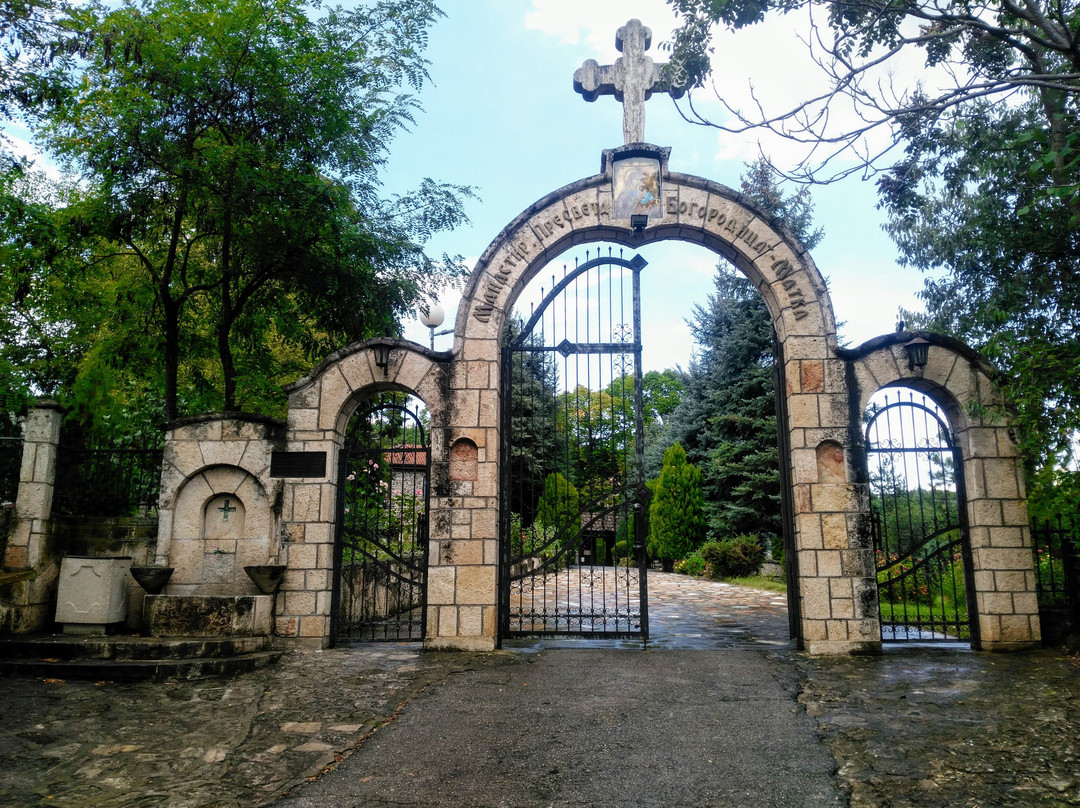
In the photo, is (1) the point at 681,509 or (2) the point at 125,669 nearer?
(2) the point at 125,669

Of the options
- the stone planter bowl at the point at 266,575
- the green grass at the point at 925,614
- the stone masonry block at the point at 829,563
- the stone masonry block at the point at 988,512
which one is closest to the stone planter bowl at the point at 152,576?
the stone planter bowl at the point at 266,575

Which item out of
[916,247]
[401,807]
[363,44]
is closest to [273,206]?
[363,44]

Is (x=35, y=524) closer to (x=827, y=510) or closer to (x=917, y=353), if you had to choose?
(x=827, y=510)

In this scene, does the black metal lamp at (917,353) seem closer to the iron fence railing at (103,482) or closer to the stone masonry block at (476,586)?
the stone masonry block at (476,586)

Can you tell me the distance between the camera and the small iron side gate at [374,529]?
8039 mm

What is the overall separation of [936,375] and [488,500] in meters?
4.86

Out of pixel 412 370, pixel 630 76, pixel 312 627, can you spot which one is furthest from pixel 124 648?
pixel 630 76

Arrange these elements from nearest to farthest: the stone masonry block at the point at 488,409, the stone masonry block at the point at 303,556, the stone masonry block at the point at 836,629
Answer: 1. the stone masonry block at the point at 836,629
2. the stone masonry block at the point at 303,556
3. the stone masonry block at the point at 488,409

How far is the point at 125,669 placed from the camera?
6.39m

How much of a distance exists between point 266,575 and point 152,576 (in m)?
1.18

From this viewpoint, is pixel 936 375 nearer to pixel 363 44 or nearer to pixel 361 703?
pixel 361 703

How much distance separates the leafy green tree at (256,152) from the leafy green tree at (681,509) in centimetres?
1195

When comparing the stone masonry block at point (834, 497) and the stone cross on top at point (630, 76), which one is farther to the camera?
the stone cross on top at point (630, 76)

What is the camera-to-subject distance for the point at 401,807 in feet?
12.1
